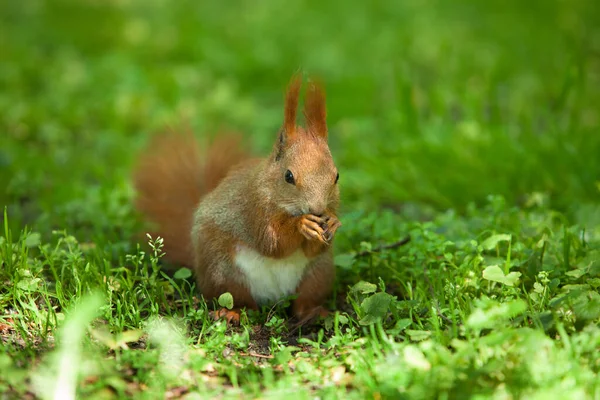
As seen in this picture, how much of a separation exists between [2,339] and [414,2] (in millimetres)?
5783

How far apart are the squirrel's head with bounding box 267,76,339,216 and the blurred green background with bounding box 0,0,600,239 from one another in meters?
1.04

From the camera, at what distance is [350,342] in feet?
7.64

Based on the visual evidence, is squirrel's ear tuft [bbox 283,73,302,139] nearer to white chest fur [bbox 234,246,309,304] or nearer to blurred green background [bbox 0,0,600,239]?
white chest fur [bbox 234,246,309,304]

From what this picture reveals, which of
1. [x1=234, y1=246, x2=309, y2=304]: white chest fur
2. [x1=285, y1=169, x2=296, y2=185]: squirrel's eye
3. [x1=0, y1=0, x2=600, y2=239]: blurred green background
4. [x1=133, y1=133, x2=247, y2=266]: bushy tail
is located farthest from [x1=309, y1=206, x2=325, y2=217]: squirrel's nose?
[x1=0, y1=0, x2=600, y2=239]: blurred green background

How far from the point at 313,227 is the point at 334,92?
9.97ft

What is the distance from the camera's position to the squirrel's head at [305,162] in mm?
2520

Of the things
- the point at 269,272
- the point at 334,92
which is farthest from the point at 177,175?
the point at 334,92

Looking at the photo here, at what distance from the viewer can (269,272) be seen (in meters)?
2.71

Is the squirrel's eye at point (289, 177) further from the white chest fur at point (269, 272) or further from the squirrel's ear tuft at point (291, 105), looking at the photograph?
the white chest fur at point (269, 272)

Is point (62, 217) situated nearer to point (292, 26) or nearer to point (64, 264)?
point (64, 264)

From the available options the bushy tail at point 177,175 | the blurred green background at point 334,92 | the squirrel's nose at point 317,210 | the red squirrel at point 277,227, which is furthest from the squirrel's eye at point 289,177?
the blurred green background at point 334,92

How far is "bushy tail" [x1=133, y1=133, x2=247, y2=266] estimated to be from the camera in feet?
10.5

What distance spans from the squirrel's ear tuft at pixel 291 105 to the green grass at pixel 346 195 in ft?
1.80

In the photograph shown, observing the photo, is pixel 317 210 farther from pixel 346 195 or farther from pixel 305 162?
pixel 346 195
